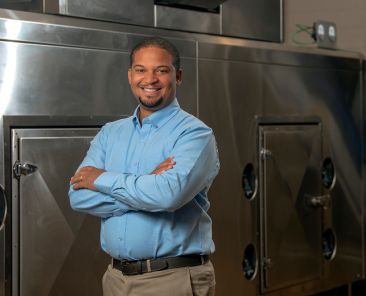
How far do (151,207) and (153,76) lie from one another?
0.35 metres

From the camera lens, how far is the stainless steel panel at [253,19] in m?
2.96

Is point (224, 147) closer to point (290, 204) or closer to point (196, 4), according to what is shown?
point (290, 204)

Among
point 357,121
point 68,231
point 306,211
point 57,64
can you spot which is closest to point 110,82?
point 57,64

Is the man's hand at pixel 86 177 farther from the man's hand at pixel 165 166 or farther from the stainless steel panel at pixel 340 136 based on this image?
the stainless steel panel at pixel 340 136

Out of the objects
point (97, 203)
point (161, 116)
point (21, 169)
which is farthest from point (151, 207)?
point (21, 169)

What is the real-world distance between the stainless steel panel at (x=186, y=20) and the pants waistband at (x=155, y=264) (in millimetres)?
1138

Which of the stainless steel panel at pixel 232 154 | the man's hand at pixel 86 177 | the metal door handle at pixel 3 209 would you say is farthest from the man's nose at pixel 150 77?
the stainless steel panel at pixel 232 154

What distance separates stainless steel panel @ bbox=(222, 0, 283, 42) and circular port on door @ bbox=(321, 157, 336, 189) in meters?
0.63

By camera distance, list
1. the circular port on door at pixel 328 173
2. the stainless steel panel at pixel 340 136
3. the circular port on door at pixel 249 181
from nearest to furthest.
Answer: the circular port on door at pixel 249 181 → the stainless steel panel at pixel 340 136 → the circular port on door at pixel 328 173

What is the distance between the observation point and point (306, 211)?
10.2 ft

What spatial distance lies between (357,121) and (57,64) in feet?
6.02

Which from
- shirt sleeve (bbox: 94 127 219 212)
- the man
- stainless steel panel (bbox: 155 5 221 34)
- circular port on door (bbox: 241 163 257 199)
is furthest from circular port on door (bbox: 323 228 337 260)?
shirt sleeve (bbox: 94 127 219 212)

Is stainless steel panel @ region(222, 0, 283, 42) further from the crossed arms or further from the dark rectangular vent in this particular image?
the crossed arms

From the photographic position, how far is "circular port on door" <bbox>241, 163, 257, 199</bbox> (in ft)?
9.38
